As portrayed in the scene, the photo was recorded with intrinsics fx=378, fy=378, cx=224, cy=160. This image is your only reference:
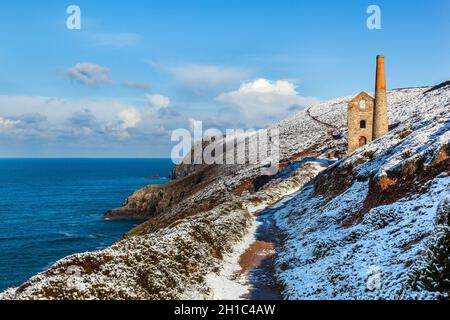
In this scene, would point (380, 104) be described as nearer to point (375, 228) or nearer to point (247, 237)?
point (247, 237)

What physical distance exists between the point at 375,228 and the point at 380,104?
3560cm

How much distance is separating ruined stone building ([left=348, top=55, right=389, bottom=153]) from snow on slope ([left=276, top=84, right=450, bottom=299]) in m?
15.2

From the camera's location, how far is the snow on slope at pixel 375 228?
49.1 ft

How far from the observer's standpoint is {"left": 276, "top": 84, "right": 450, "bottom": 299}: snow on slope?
49.1 ft

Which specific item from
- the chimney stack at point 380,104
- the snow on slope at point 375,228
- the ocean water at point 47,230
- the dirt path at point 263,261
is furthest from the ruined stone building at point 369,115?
the ocean water at point 47,230

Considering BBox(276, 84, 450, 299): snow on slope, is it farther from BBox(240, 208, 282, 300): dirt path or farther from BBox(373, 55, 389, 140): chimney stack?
BBox(373, 55, 389, 140): chimney stack

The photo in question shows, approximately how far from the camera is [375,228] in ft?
72.3

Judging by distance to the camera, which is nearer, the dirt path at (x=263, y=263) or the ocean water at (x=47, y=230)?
the dirt path at (x=263, y=263)

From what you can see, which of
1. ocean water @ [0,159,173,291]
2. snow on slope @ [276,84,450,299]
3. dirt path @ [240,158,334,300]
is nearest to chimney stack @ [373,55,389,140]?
snow on slope @ [276,84,450,299]

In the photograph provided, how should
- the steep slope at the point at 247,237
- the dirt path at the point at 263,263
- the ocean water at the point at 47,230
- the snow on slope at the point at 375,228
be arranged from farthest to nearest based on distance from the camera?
the ocean water at the point at 47,230, the dirt path at the point at 263,263, the steep slope at the point at 247,237, the snow on slope at the point at 375,228

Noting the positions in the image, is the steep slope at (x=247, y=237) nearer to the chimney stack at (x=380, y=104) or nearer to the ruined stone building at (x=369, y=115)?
the ruined stone building at (x=369, y=115)
